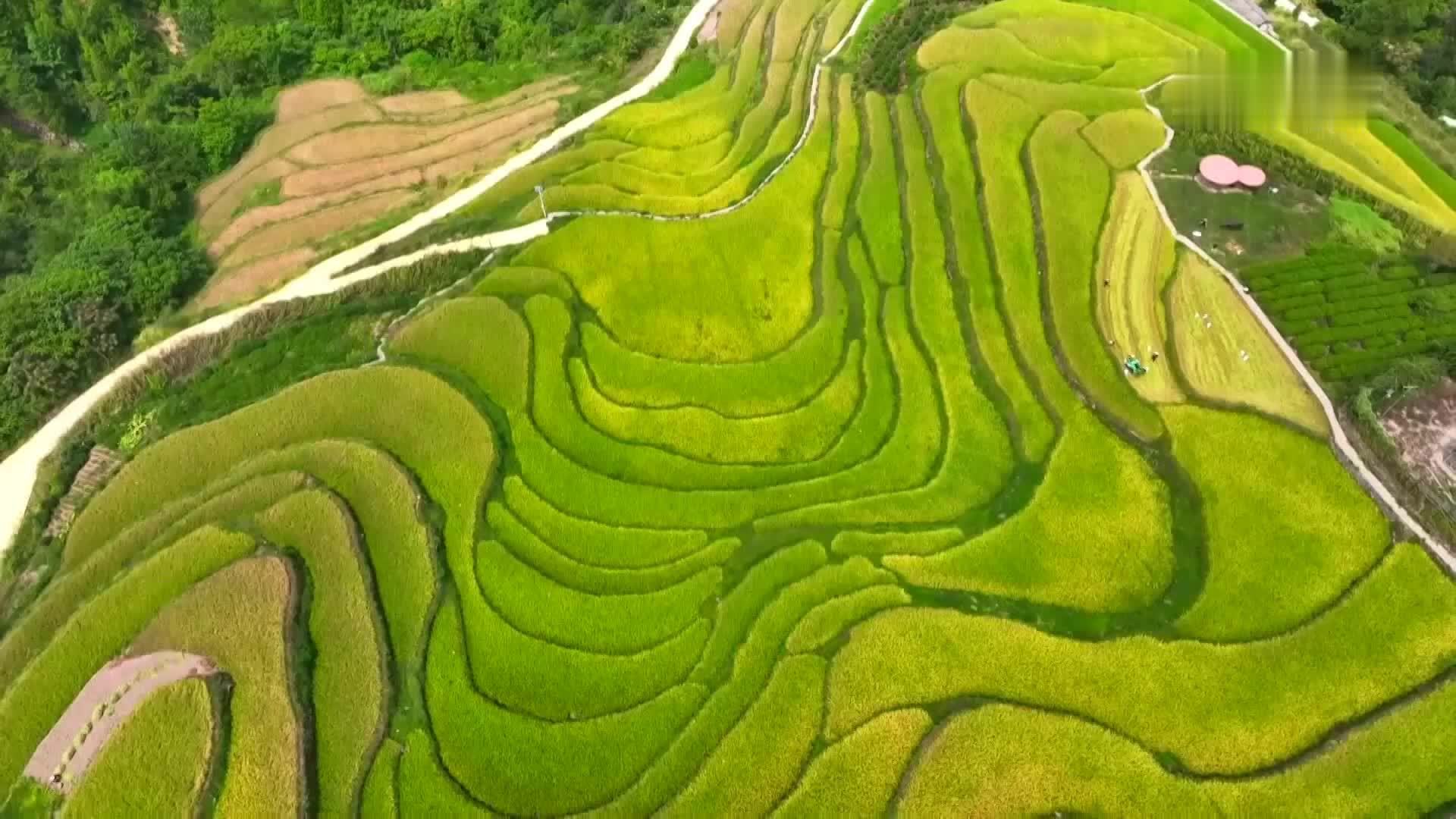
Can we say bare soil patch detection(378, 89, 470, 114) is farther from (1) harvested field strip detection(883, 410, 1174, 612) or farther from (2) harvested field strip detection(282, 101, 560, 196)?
(1) harvested field strip detection(883, 410, 1174, 612)

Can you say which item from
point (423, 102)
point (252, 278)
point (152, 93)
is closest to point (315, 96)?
point (423, 102)

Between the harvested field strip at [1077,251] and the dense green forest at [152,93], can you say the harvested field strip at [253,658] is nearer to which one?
the dense green forest at [152,93]

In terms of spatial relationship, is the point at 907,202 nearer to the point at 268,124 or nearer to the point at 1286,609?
the point at 1286,609

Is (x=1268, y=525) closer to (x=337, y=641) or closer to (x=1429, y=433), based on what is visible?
(x=1429, y=433)

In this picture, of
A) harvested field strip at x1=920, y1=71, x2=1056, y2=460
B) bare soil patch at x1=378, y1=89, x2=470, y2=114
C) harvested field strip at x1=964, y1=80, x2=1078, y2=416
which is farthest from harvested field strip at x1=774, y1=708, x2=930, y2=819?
bare soil patch at x1=378, y1=89, x2=470, y2=114

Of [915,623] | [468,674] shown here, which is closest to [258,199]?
[468,674]

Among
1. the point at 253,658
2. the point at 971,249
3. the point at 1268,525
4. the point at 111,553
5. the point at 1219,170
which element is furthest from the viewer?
the point at 1219,170

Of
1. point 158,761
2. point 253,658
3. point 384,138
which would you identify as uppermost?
point 384,138
